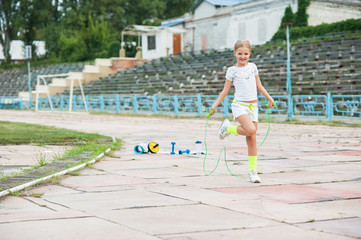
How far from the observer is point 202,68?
33.7 metres

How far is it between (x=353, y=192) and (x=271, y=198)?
0.90 metres

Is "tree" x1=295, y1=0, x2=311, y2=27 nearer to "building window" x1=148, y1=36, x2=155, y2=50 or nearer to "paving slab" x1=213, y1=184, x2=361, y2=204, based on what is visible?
"building window" x1=148, y1=36, x2=155, y2=50

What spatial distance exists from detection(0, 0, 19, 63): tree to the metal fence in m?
32.5

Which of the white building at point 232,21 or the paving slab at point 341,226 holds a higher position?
the white building at point 232,21

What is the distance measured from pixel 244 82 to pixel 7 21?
68.3m

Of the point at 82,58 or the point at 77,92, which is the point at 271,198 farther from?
the point at 82,58

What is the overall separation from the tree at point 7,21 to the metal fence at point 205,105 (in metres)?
32.5

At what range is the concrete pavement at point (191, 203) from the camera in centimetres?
387

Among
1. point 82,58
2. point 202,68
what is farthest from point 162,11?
point 202,68

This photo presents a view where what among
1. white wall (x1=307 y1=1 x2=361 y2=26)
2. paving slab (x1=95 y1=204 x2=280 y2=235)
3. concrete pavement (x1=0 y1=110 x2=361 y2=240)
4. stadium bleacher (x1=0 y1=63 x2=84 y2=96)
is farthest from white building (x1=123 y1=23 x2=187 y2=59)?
paving slab (x1=95 y1=204 x2=280 y2=235)

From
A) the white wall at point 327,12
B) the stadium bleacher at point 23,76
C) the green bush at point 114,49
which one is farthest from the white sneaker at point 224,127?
the green bush at point 114,49

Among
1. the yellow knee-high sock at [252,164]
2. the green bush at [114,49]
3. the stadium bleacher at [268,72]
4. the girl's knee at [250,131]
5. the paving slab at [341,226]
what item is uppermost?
the green bush at [114,49]

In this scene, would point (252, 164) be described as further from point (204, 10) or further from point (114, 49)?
point (114, 49)

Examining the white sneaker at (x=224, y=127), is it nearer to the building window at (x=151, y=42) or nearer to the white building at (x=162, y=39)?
the white building at (x=162, y=39)
